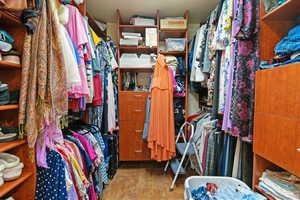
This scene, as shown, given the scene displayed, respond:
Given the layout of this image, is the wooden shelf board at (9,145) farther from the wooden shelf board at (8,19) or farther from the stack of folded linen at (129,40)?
the stack of folded linen at (129,40)

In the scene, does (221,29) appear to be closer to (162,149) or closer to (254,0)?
(254,0)

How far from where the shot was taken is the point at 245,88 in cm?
120

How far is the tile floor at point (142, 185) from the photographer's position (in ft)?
6.63

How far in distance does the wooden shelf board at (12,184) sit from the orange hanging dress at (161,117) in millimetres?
1441

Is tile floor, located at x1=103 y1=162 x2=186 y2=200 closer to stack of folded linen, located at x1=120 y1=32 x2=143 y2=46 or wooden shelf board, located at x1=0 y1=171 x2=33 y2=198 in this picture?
wooden shelf board, located at x1=0 y1=171 x2=33 y2=198

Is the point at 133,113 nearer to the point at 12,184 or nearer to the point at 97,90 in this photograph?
the point at 97,90

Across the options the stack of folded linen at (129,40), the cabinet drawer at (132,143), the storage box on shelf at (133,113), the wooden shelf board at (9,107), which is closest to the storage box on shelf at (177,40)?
the storage box on shelf at (133,113)

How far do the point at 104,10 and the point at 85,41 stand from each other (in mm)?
1406

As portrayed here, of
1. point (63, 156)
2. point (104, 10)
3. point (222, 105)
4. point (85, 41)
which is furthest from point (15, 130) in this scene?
point (104, 10)

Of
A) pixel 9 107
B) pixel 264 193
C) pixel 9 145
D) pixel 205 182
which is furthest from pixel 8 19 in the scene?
pixel 264 193

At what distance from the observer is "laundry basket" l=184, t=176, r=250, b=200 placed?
1307 millimetres

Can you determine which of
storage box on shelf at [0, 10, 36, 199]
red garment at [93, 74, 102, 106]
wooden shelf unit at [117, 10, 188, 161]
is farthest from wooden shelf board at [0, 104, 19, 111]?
wooden shelf unit at [117, 10, 188, 161]

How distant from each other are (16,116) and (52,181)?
47 cm

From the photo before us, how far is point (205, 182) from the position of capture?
142 centimetres
